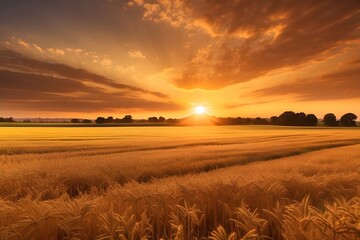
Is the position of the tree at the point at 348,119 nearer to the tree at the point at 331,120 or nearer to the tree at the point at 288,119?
the tree at the point at 331,120

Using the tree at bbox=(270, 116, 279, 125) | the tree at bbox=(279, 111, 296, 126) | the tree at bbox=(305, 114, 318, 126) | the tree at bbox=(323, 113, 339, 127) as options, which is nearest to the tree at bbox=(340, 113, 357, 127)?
the tree at bbox=(323, 113, 339, 127)

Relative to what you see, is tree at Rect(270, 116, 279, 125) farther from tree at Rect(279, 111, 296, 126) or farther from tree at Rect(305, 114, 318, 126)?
tree at Rect(305, 114, 318, 126)

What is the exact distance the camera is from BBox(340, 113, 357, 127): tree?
96.5 meters

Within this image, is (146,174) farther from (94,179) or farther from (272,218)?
(272,218)

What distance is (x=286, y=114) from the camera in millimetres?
96000

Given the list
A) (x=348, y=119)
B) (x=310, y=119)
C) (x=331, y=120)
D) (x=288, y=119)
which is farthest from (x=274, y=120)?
(x=348, y=119)

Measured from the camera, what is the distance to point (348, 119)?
3846 inches

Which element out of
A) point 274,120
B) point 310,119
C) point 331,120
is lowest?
point 331,120

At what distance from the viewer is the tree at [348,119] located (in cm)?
9653

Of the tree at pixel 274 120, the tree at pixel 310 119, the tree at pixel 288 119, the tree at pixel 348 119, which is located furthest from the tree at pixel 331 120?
the tree at pixel 274 120

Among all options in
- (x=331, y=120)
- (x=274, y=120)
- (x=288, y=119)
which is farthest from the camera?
(x=274, y=120)

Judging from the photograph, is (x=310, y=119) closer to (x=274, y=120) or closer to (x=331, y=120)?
(x=274, y=120)

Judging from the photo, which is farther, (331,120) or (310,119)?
(331,120)

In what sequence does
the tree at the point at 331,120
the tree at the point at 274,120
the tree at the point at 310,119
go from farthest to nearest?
the tree at the point at 331,120, the tree at the point at 274,120, the tree at the point at 310,119
